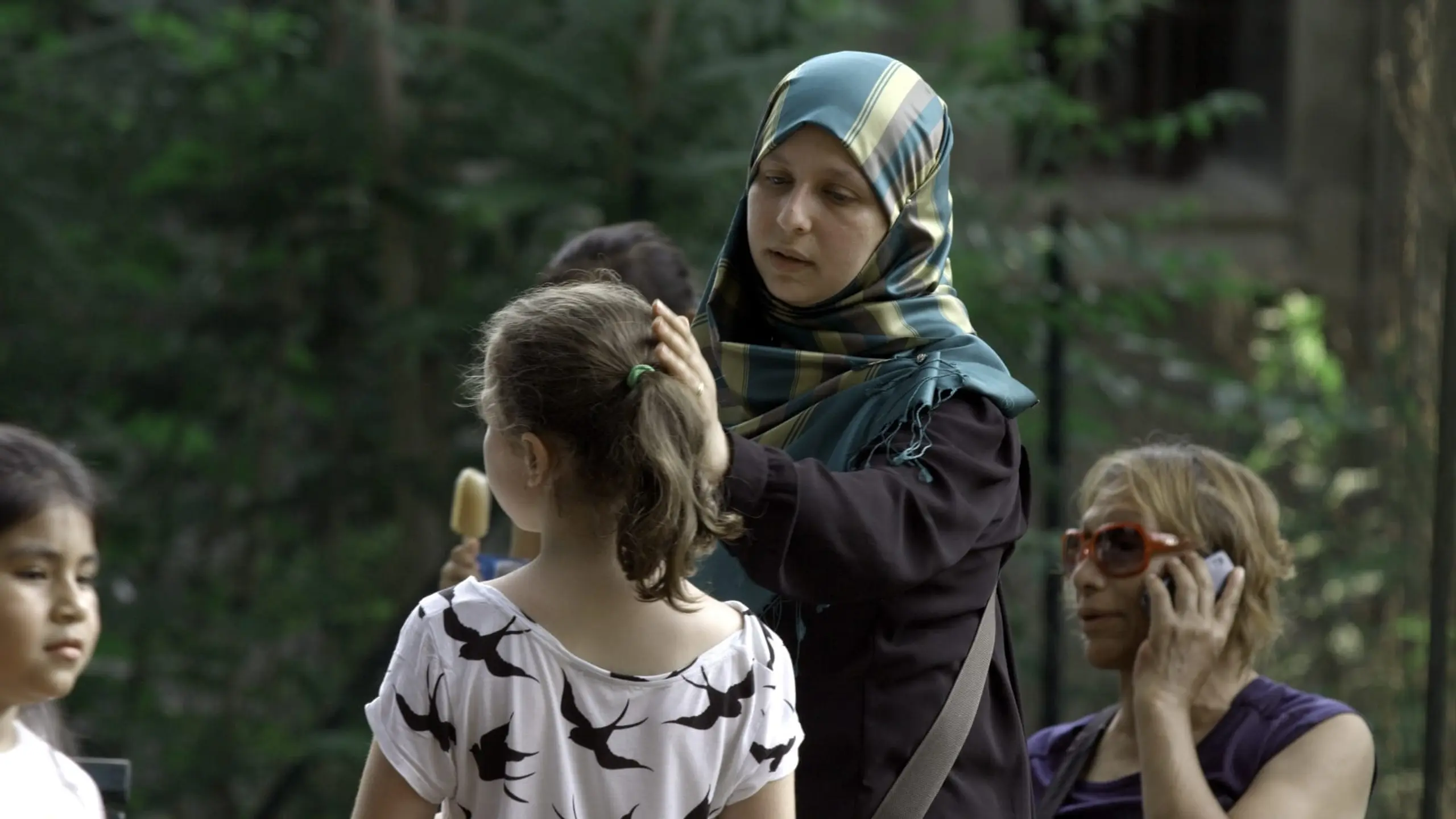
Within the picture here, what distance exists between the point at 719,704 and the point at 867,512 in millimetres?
281

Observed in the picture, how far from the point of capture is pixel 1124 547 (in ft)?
9.12

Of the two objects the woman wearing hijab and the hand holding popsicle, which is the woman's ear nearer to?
the woman wearing hijab

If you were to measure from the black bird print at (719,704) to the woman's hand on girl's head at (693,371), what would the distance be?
21 centimetres

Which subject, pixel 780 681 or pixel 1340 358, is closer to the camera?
pixel 780 681

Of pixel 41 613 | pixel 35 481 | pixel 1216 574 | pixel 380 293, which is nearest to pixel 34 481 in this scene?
pixel 35 481

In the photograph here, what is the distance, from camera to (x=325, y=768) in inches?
209

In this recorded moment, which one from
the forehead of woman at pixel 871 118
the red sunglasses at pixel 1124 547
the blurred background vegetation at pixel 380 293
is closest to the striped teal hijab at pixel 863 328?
the forehead of woman at pixel 871 118

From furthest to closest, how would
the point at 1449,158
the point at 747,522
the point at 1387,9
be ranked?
the point at 1387,9
the point at 1449,158
the point at 747,522

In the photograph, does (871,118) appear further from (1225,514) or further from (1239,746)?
(1239,746)

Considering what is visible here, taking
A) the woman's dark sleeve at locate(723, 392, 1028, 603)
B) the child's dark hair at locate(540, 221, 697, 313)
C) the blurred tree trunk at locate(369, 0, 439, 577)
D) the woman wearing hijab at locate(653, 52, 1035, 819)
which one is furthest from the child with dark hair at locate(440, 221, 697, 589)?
the blurred tree trunk at locate(369, 0, 439, 577)

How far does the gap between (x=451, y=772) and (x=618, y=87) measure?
3.45 metres

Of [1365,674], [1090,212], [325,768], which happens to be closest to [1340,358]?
[1090,212]

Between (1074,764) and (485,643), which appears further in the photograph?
(1074,764)

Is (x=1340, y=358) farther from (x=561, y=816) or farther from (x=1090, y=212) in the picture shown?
(x=561, y=816)
